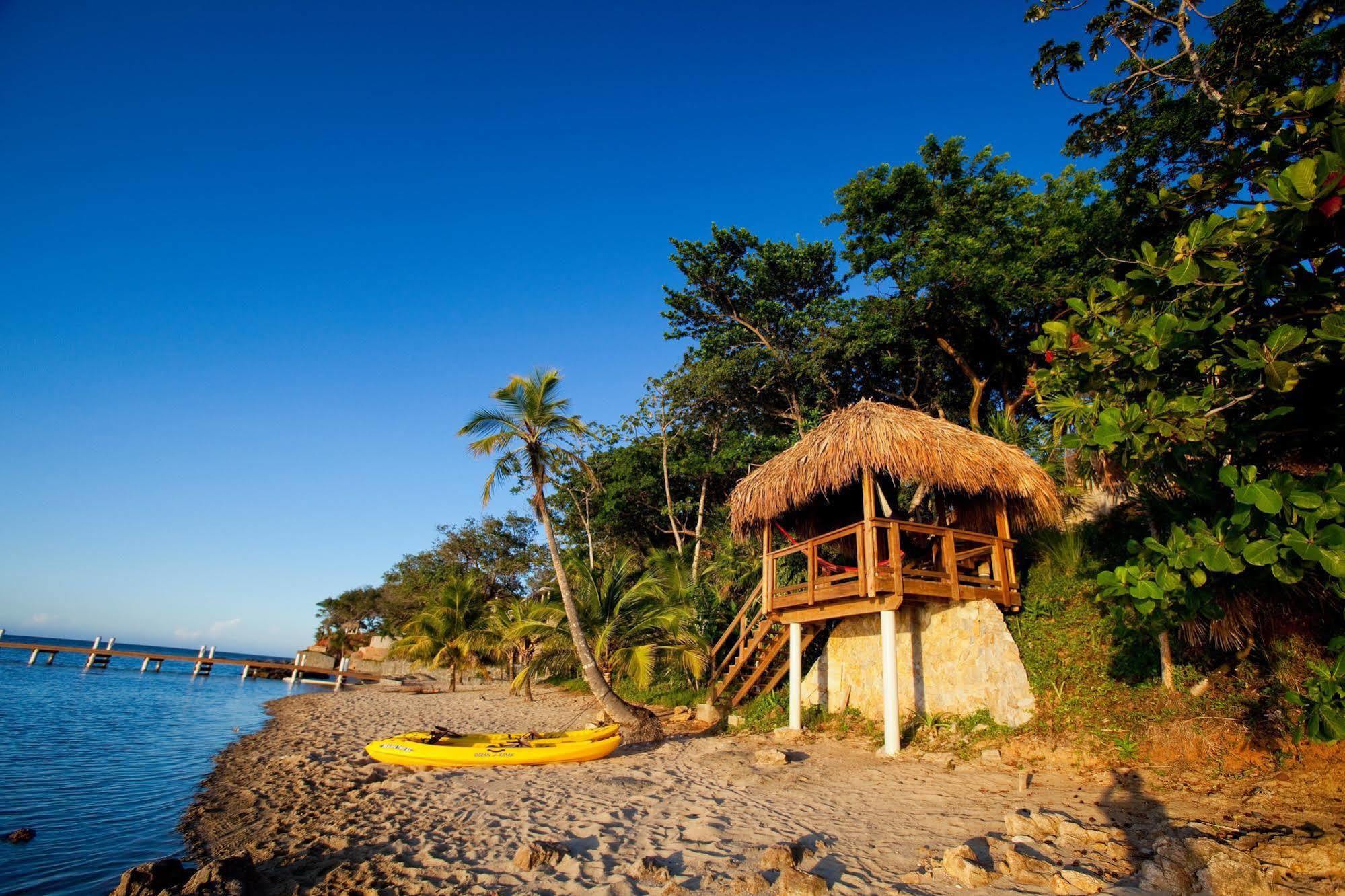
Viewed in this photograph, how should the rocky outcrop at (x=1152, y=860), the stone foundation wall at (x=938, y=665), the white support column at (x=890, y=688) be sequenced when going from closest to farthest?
the rocky outcrop at (x=1152, y=860) < the white support column at (x=890, y=688) < the stone foundation wall at (x=938, y=665)

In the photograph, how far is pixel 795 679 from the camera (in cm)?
1032

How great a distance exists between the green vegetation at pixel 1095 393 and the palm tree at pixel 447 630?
0.69m

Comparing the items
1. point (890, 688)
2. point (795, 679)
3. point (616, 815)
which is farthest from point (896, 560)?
point (616, 815)

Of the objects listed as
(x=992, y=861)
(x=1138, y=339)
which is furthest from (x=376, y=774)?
(x=1138, y=339)

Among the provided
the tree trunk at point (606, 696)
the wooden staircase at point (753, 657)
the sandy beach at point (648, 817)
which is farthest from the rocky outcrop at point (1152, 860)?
the tree trunk at point (606, 696)

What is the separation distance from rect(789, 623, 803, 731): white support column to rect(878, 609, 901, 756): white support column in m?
1.73

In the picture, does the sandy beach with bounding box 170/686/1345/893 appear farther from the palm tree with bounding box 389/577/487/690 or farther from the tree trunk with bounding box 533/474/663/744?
the palm tree with bounding box 389/577/487/690

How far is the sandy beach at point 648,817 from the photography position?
15.9 ft

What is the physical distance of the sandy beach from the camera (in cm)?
484

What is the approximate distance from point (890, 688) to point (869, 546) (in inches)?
76.8

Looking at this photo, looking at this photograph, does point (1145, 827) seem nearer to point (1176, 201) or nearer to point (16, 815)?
point (1176, 201)

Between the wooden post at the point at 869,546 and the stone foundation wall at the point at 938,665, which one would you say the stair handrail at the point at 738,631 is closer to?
the stone foundation wall at the point at 938,665

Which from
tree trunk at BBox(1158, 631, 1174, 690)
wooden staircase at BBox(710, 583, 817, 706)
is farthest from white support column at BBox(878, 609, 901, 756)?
tree trunk at BBox(1158, 631, 1174, 690)

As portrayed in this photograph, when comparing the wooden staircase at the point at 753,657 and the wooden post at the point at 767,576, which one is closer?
the wooden post at the point at 767,576
